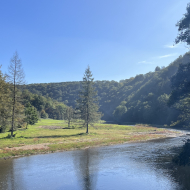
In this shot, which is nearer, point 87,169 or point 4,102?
point 87,169

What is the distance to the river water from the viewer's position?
47.8ft

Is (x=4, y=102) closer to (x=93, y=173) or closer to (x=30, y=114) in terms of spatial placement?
(x=30, y=114)

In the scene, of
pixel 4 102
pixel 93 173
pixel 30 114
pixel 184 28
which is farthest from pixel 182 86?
pixel 30 114

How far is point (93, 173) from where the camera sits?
17.7 metres

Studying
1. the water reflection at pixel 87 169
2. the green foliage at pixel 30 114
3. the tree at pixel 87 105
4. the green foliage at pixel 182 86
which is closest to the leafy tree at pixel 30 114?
the green foliage at pixel 30 114

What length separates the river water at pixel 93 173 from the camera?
14.6m

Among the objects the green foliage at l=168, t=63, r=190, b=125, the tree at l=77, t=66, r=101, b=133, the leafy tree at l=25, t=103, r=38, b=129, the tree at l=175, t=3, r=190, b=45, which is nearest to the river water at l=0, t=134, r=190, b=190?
the green foliage at l=168, t=63, r=190, b=125

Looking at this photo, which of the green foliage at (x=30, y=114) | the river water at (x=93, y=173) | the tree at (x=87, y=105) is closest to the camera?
the river water at (x=93, y=173)

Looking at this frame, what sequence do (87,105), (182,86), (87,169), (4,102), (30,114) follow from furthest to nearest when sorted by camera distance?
(30,114) < (87,105) < (4,102) < (182,86) < (87,169)

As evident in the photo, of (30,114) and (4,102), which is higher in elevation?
(4,102)

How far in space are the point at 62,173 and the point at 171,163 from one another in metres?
12.4

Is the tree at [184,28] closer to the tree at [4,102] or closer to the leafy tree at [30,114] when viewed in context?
the tree at [4,102]

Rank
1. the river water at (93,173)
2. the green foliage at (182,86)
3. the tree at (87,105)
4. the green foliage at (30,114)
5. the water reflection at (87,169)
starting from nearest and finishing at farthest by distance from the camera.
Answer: the river water at (93,173) < the water reflection at (87,169) < the green foliage at (182,86) < the tree at (87,105) < the green foliage at (30,114)

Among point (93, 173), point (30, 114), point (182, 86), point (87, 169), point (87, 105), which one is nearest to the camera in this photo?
point (93, 173)
